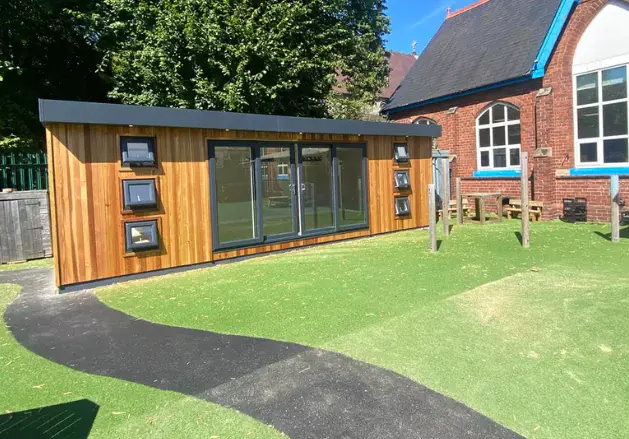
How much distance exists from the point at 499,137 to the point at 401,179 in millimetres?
6339

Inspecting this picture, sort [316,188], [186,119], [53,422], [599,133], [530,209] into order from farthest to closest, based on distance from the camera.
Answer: [530,209] < [599,133] < [316,188] < [186,119] < [53,422]

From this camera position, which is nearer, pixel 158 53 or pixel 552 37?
pixel 552 37

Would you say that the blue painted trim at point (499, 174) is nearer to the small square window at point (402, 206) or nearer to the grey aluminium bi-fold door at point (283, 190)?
the small square window at point (402, 206)

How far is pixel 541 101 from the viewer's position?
13734 mm

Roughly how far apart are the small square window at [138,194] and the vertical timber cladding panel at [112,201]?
11cm

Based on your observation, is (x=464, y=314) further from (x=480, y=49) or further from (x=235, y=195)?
(x=480, y=49)

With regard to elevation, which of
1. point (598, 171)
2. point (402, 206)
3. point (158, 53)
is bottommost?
point (402, 206)

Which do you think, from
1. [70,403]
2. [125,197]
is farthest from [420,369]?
[125,197]

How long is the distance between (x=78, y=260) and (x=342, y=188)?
17.9 feet

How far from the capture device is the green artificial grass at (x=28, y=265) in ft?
29.1

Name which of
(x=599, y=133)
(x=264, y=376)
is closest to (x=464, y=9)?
(x=599, y=133)

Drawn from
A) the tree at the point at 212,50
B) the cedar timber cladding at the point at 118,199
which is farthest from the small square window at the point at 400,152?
the tree at the point at 212,50

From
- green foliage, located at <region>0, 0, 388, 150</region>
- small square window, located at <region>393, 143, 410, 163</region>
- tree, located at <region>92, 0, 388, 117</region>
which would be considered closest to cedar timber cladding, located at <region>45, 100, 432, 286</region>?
small square window, located at <region>393, 143, 410, 163</region>

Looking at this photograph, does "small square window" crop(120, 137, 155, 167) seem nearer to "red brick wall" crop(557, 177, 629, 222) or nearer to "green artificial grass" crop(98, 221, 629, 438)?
"green artificial grass" crop(98, 221, 629, 438)
